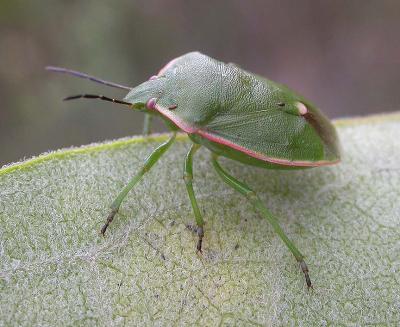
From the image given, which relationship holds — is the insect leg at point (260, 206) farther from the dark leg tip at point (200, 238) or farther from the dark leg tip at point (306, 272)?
the dark leg tip at point (200, 238)

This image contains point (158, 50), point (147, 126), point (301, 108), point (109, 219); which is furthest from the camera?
point (158, 50)

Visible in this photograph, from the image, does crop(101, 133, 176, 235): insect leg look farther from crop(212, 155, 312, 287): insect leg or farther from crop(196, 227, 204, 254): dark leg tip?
crop(196, 227, 204, 254): dark leg tip

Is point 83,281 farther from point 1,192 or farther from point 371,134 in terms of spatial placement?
point 371,134

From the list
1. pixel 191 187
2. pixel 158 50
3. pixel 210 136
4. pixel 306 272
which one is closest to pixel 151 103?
pixel 210 136

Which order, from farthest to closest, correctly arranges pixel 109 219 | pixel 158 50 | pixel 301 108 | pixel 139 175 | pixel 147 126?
pixel 158 50, pixel 147 126, pixel 301 108, pixel 139 175, pixel 109 219

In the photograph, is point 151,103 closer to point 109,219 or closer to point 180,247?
point 109,219

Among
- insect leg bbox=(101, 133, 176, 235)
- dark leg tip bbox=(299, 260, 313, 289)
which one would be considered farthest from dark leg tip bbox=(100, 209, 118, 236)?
dark leg tip bbox=(299, 260, 313, 289)
